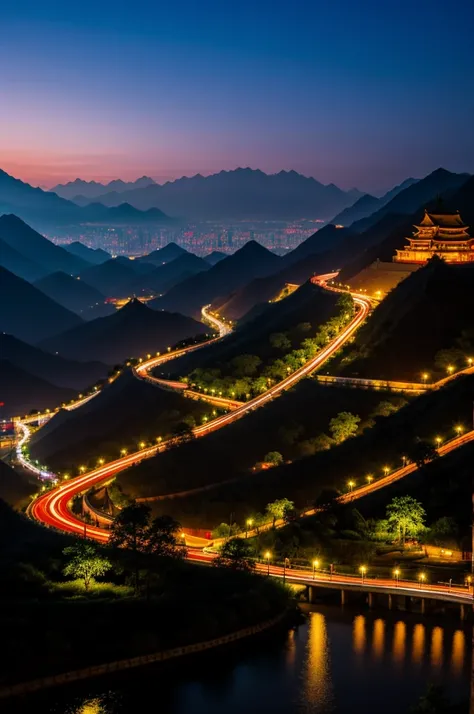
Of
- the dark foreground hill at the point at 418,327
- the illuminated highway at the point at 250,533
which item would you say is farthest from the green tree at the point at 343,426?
the illuminated highway at the point at 250,533

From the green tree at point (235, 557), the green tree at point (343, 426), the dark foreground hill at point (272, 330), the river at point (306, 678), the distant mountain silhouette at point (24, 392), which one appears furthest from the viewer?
the distant mountain silhouette at point (24, 392)

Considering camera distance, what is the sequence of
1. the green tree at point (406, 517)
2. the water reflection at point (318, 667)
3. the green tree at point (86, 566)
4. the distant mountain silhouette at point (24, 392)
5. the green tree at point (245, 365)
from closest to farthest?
the water reflection at point (318, 667) → the green tree at point (86, 566) → the green tree at point (406, 517) → the green tree at point (245, 365) → the distant mountain silhouette at point (24, 392)

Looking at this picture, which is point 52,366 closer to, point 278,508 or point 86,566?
point 278,508

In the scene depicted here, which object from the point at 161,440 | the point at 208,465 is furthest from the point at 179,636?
the point at 161,440

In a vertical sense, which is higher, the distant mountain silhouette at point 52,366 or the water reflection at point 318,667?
the distant mountain silhouette at point 52,366

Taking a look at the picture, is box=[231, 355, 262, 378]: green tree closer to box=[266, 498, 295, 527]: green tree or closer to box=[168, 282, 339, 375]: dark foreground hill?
box=[168, 282, 339, 375]: dark foreground hill

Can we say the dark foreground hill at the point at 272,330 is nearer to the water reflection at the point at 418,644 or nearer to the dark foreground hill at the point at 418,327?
the dark foreground hill at the point at 418,327
